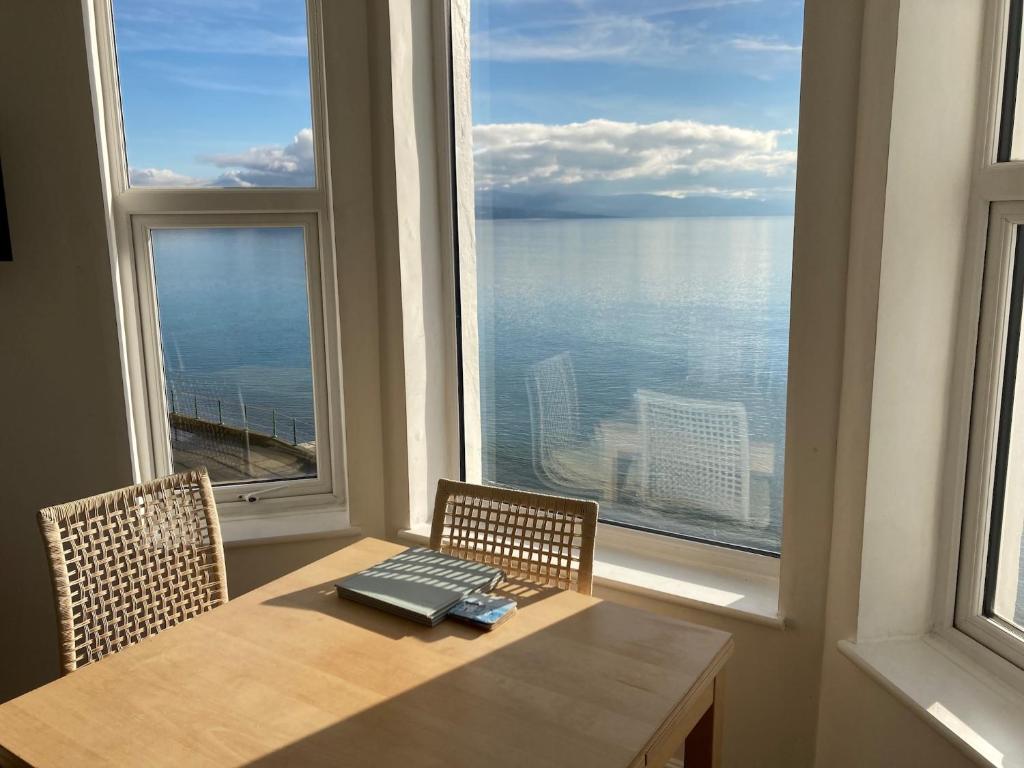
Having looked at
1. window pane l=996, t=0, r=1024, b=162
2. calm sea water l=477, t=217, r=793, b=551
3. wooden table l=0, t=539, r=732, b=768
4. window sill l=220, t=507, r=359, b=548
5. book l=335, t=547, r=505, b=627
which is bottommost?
window sill l=220, t=507, r=359, b=548

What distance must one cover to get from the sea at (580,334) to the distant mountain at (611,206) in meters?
0.02

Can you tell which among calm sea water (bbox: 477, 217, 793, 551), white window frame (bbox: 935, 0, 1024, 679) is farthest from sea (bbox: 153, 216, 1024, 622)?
white window frame (bbox: 935, 0, 1024, 679)

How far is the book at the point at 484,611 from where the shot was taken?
149 cm

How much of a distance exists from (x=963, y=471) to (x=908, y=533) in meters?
0.17

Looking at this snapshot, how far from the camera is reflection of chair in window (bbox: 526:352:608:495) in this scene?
236cm

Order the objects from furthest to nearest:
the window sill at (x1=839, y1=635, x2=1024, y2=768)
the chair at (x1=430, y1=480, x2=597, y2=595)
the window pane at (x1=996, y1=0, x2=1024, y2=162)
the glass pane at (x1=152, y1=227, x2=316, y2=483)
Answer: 1. the glass pane at (x1=152, y1=227, x2=316, y2=483)
2. the chair at (x1=430, y1=480, x2=597, y2=595)
3. the window pane at (x1=996, y1=0, x2=1024, y2=162)
4. the window sill at (x1=839, y1=635, x2=1024, y2=768)

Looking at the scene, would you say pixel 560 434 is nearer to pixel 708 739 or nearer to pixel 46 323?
pixel 708 739

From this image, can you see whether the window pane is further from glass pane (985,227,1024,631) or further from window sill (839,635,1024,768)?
window sill (839,635,1024,768)

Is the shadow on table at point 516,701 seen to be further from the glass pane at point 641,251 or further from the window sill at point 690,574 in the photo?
the glass pane at point 641,251

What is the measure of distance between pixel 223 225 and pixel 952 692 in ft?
7.34

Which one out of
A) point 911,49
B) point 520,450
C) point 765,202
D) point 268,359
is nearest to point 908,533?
point 765,202

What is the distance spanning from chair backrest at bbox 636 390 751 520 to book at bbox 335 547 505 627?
0.71 meters

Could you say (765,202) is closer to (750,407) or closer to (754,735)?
(750,407)

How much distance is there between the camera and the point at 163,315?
2.46 metres
